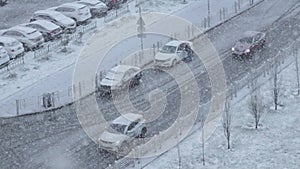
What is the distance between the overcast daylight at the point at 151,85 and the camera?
2767cm

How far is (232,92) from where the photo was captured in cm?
3238

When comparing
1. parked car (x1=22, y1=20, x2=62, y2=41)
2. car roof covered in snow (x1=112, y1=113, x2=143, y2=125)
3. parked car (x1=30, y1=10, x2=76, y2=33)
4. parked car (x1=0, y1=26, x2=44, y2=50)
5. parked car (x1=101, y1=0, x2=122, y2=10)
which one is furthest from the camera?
parked car (x1=101, y1=0, x2=122, y2=10)

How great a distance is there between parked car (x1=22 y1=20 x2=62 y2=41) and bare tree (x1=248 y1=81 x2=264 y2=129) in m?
14.3

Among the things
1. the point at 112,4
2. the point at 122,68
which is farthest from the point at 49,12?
the point at 122,68

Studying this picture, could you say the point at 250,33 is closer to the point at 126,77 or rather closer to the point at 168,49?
the point at 168,49

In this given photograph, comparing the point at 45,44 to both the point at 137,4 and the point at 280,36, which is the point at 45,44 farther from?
the point at 280,36

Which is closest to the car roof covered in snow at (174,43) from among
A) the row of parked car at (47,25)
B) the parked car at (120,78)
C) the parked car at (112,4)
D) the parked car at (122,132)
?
the parked car at (120,78)

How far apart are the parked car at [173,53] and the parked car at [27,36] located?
7.62 meters

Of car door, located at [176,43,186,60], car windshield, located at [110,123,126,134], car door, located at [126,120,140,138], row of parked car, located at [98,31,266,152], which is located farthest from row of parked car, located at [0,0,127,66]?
car door, located at [126,120,140,138]

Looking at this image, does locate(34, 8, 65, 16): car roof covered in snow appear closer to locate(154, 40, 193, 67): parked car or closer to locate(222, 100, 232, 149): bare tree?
locate(154, 40, 193, 67): parked car

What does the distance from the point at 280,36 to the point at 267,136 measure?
13808 millimetres

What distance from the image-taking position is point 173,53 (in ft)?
122

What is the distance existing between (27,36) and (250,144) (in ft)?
57.4

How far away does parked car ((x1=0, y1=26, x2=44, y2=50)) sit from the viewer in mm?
40281
